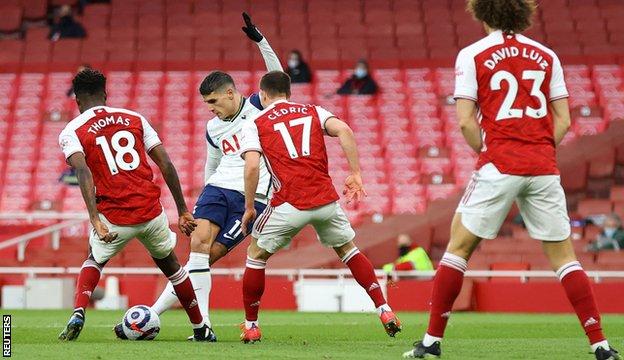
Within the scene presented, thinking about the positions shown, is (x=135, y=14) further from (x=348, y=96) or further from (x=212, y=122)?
(x=212, y=122)

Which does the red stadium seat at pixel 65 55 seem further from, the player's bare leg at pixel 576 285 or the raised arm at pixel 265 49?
the player's bare leg at pixel 576 285

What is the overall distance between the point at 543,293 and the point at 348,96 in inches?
293

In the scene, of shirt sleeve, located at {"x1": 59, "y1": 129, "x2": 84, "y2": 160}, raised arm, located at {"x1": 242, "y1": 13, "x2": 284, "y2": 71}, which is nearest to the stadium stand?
raised arm, located at {"x1": 242, "y1": 13, "x2": 284, "y2": 71}

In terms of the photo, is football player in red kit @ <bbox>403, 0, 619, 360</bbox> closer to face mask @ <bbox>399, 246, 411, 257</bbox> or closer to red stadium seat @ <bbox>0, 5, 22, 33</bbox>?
face mask @ <bbox>399, 246, 411, 257</bbox>

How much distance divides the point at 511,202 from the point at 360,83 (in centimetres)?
1604

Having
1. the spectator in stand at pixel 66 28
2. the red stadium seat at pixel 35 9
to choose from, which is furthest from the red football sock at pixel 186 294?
the red stadium seat at pixel 35 9

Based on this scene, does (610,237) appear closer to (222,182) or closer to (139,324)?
(222,182)

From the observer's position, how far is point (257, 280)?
887 cm

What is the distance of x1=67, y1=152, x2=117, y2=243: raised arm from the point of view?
334 inches

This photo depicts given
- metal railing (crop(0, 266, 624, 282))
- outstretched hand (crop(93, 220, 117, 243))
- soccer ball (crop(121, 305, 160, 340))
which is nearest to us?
outstretched hand (crop(93, 220, 117, 243))

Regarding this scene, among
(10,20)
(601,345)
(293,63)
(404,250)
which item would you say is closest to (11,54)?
(10,20)

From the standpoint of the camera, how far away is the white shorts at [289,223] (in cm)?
863

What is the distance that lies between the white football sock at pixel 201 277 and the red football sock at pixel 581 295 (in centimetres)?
347

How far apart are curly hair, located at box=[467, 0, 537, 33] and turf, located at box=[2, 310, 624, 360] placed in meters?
1.88
